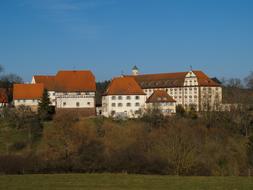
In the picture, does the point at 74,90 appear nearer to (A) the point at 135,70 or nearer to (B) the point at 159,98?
(B) the point at 159,98

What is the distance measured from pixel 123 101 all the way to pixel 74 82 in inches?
295

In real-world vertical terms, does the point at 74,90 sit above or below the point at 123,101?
above

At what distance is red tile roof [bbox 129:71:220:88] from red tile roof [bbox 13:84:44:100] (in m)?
23.5

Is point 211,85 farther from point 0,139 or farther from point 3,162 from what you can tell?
point 3,162

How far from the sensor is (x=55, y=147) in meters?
37.6

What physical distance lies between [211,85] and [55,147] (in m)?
45.4

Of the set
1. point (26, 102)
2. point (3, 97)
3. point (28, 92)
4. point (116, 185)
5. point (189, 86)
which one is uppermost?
point (189, 86)

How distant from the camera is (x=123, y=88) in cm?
6450

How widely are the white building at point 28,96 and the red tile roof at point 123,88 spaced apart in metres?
9.95

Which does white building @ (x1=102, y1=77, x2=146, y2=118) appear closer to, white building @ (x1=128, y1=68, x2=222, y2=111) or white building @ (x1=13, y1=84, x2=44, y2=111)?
white building @ (x1=13, y1=84, x2=44, y2=111)

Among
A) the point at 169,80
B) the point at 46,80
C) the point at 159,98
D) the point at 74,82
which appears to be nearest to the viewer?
the point at 74,82

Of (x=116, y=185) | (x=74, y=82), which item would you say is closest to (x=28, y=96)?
(x=74, y=82)

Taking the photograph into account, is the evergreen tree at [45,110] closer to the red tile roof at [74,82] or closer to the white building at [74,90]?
the white building at [74,90]

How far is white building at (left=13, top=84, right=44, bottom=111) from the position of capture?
208ft
